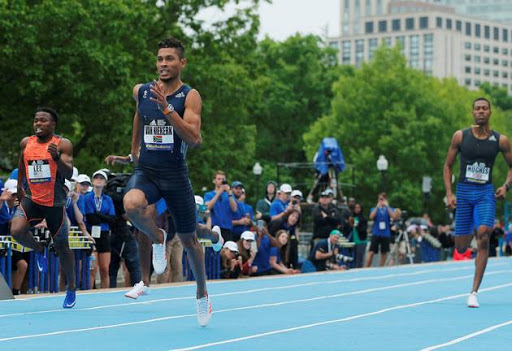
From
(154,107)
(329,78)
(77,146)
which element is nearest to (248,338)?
(154,107)

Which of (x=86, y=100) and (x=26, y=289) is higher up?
(x=86, y=100)

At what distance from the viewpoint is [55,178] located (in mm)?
11570

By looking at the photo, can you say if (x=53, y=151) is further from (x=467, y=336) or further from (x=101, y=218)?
(x=101, y=218)

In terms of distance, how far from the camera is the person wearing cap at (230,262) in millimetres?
19219

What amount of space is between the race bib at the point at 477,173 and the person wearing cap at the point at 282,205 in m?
9.14

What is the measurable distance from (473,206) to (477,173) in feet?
1.24

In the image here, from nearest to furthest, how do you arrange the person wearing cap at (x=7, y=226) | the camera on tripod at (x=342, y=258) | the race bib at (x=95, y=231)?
the person wearing cap at (x=7, y=226) < the race bib at (x=95, y=231) < the camera on tripod at (x=342, y=258)

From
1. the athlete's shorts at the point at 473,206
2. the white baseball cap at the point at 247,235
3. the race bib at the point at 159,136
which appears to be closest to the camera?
the race bib at the point at 159,136

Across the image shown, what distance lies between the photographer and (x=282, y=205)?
2309 cm

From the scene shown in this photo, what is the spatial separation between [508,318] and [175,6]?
32800mm

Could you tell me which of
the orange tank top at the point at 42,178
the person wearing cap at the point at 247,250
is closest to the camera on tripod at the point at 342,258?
the person wearing cap at the point at 247,250

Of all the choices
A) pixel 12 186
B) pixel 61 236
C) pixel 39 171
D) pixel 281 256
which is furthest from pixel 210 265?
pixel 39 171

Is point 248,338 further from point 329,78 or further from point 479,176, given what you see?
point 329,78

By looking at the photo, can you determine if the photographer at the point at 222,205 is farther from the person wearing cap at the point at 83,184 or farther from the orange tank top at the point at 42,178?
the orange tank top at the point at 42,178
